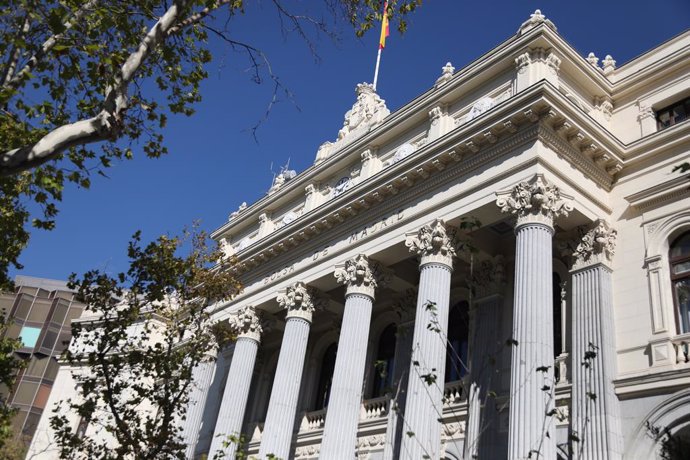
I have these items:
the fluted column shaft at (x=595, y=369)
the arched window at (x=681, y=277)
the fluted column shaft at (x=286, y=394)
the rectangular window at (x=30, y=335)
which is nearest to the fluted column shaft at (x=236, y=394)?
the fluted column shaft at (x=286, y=394)

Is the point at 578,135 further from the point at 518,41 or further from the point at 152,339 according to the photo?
the point at 152,339

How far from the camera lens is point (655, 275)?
16359 mm

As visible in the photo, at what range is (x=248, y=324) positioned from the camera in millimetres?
25469

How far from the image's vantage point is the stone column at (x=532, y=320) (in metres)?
13.9

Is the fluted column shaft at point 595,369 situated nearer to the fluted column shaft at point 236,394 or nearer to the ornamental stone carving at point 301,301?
the ornamental stone carving at point 301,301

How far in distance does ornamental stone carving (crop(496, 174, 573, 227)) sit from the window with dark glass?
4.10 m

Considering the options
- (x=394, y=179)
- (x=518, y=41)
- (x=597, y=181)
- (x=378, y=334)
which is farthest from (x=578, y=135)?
(x=378, y=334)

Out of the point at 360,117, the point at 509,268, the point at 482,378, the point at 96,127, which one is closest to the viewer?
the point at 96,127

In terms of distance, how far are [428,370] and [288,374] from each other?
264 inches

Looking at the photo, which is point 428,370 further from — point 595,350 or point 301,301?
point 301,301

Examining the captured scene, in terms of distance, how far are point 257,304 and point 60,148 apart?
17.4m

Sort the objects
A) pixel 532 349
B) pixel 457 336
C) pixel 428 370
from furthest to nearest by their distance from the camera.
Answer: pixel 457 336 < pixel 428 370 < pixel 532 349

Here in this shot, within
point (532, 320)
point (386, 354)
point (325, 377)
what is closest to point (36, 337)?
point (325, 377)

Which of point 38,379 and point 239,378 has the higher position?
point 38,379
